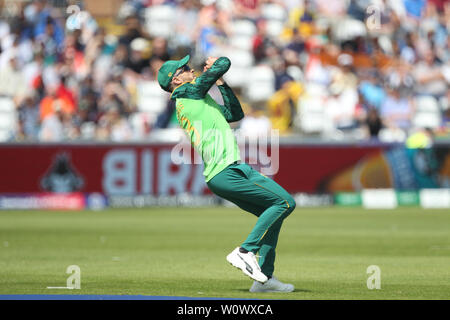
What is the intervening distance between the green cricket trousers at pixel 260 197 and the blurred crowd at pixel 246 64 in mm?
13241

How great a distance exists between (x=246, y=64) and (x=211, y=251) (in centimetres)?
1204

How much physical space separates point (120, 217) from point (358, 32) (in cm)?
1012

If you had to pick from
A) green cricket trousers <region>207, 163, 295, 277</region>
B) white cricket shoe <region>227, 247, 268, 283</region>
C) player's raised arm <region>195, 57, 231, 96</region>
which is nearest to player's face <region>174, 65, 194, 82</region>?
player's raised arm <region>195, 57, 231, 96</region>

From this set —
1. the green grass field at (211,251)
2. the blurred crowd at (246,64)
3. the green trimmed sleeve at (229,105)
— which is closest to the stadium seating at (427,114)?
the blurred crowd at (246,64)

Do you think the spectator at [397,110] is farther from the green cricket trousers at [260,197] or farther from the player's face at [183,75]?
the green cricket trousers at [260,197]

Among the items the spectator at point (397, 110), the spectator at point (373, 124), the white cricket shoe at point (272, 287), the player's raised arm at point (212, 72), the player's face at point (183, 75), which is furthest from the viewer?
the spectator at point (397, 110)

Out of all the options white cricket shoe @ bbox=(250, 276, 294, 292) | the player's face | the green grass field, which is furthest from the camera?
the green grass field

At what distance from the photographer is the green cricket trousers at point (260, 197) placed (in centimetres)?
908

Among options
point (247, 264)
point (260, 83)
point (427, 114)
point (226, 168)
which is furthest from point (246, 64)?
point (247, 264)

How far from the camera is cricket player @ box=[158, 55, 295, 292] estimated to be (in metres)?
9.06

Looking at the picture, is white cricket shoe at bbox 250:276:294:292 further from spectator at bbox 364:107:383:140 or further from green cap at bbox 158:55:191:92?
spectator at bbox 364:107:383:140

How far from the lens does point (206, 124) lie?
9211 millimetres

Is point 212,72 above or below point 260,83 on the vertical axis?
below

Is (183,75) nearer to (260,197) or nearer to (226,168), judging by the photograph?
(226,168)
